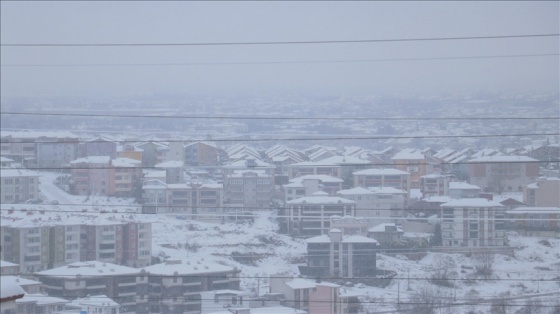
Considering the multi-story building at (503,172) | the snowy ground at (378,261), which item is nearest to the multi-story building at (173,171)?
the snowy ground at (378,261)

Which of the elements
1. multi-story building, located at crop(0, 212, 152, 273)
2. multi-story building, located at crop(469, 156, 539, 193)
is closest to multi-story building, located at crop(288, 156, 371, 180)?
multi-story building, located at crop(469, 156, 539, 193)

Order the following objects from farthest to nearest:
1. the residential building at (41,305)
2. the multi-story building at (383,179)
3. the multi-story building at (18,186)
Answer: the multi-story building at (18,186)
the multi-story building at (383,179)
the residential building at (41,305)

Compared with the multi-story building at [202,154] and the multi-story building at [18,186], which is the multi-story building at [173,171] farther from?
the multi-story building at [18,186]

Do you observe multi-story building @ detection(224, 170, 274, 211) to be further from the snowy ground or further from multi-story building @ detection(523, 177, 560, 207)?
multi-story building @ detection(523, 177, 560, 207)

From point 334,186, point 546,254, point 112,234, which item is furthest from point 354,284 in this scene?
point 112,234

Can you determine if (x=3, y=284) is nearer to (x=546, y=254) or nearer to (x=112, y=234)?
(x=112, y=234)
